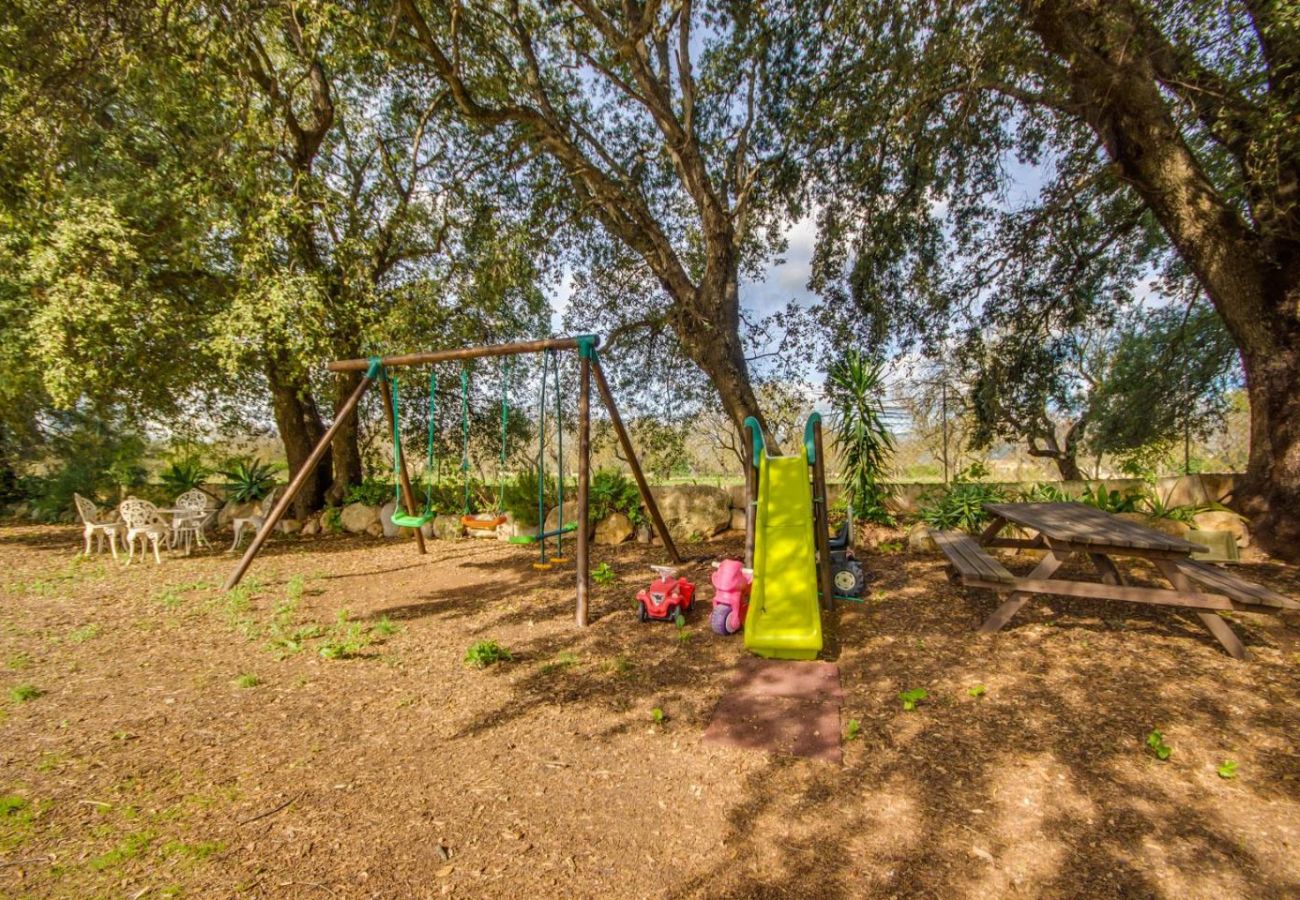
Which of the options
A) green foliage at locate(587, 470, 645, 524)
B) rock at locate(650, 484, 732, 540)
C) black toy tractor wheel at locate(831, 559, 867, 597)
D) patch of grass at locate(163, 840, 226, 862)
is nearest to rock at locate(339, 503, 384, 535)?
green foliage at locate(587, 470, 645, 524)

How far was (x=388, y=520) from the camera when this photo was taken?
8945mm

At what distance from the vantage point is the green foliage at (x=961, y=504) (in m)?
6.44

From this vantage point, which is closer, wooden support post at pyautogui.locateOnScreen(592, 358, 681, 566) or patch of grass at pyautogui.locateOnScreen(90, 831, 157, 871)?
patch of grass at pyautogui.locateOnScreen(90, 831, 157, 871)

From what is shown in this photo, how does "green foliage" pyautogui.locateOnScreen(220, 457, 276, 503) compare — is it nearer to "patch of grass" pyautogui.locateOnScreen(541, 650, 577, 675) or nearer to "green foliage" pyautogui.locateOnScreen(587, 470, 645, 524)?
"green foliage" pyautogui.locateOnScreen(587, 470, 645, 524)

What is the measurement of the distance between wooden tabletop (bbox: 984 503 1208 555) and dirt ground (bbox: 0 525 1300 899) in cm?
73

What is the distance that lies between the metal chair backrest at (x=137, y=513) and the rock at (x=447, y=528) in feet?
11.3

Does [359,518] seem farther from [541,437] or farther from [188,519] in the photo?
[541,437]

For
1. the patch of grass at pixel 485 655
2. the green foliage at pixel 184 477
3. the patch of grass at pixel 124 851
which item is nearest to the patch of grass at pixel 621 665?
the patch of grass at pixel 485 655

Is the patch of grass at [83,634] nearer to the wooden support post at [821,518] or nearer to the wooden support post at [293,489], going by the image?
the wooden support post at [293,489]

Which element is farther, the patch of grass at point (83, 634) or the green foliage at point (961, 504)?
the green foliage at point (961, 504)

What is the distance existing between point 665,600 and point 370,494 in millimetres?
6950

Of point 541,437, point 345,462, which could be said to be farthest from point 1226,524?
point 345,462

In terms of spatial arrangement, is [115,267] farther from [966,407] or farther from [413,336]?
[966,407]

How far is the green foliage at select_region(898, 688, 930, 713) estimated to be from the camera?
312 cm
